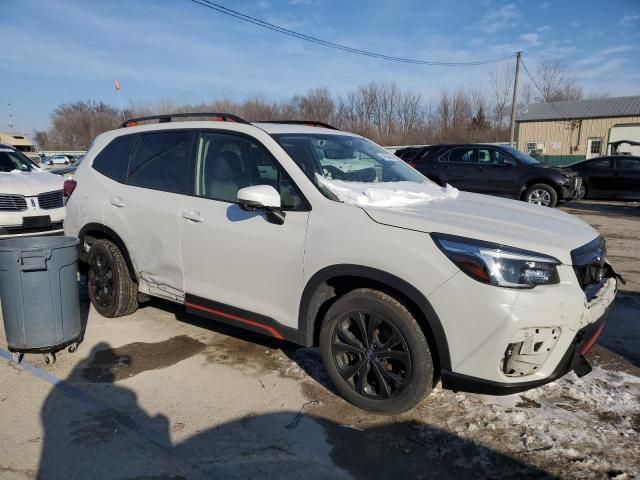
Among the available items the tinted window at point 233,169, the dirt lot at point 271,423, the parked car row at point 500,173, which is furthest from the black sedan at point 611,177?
the tinted window at point 233,169

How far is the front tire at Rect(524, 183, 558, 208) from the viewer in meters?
12.2

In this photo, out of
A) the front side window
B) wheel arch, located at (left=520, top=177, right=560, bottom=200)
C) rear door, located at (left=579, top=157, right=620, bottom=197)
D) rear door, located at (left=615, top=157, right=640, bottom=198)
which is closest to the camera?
wheel arch, located at (left=520, top=177, right=560, bottom=200)

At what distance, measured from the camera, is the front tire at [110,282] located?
4.59 m

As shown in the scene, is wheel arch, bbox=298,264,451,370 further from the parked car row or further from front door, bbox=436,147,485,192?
front door, bbox=436,147,485,192

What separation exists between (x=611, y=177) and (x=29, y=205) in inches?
601

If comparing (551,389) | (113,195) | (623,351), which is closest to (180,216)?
(113,195)

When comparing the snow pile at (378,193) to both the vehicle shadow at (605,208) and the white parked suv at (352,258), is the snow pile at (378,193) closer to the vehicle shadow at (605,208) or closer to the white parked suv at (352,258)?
the white parked suv at (352,258)

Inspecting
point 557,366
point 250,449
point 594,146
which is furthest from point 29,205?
point 594,146

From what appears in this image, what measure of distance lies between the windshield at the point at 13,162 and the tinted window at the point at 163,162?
5.23 metres

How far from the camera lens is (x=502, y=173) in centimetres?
1255

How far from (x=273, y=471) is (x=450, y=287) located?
1395 mm

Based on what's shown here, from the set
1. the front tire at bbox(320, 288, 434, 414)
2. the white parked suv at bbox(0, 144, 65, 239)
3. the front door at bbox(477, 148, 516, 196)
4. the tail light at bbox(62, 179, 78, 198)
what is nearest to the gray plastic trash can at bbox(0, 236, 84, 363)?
the tail light at bbox(62, 179, 78, 198)

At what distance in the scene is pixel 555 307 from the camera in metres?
2.60

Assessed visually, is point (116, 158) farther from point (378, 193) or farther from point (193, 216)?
point (378, 193)
